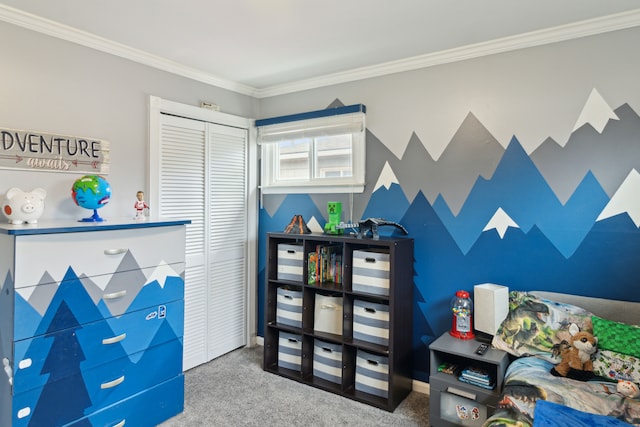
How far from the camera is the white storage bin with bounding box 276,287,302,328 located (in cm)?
311

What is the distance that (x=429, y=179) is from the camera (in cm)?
286

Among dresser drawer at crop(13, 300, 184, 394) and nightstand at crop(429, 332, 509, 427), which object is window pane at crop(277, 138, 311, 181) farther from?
nightstand at crop(429, 332, 509, 427)

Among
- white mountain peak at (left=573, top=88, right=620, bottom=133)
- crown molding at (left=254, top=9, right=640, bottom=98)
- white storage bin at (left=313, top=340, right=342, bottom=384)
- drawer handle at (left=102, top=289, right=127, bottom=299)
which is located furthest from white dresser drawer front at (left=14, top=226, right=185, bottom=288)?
white mountain peak at (left=573, top=88, right=620, bottom=133)

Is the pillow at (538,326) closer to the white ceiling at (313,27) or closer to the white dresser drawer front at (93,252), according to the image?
the white ceiling at (313,27)

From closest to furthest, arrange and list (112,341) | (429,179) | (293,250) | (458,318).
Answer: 1. (112,341)
2. (458,318)
3. (429,179)
4. (293,250)

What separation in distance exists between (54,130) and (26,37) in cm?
54

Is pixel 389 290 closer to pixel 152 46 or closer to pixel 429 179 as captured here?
pixel 429 179

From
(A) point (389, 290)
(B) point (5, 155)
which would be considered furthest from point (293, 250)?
(B) point (5, 155)

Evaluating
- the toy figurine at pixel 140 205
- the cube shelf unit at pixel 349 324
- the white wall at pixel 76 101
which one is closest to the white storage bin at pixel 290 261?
the cube shelf unit at pixel 349 324

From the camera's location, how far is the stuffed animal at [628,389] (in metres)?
1.78

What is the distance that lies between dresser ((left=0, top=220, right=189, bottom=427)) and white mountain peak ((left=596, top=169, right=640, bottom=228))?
2.64 m

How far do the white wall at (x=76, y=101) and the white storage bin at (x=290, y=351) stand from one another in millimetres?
1582

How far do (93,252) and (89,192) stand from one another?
1.42 feet

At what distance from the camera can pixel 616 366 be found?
1.95 m
